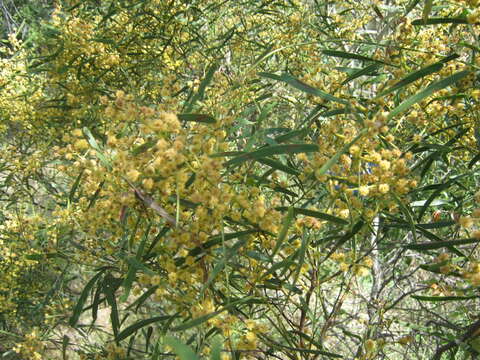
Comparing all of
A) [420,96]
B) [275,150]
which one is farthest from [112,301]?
[420,96]

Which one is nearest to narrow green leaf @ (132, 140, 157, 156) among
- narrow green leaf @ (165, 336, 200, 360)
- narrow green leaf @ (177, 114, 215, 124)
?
narrow green leaf @ (177, 114, 215, 124)

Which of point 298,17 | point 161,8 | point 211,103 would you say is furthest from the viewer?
point 161,8

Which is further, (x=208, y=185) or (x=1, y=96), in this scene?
(x=1, y=96)

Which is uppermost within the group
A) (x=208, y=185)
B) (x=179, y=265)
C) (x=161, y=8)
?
(x=161, y=8)

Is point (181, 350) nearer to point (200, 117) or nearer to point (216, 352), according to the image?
point (216, 352)

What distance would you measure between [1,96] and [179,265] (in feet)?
6.30

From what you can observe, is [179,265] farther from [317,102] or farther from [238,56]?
[238,56]

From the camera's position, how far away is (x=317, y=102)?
1.39 meters

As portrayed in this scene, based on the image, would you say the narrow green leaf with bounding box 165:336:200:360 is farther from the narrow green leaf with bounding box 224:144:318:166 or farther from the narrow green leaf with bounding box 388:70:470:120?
the narrow green leaf with bounding box 388:70:470:120

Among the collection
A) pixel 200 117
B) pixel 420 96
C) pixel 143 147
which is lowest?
pixel 143 147

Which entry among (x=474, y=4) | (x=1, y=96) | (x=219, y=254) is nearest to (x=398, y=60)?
(x=474, y=4)

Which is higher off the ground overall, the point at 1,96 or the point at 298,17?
the point at 298,17

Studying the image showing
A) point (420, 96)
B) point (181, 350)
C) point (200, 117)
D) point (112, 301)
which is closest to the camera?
point (181, 350)

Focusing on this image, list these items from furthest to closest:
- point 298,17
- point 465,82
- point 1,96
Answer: point 1,96 < point 298,17 < point 465,82
